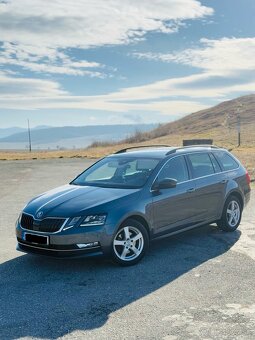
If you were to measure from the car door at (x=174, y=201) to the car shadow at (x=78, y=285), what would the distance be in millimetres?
442

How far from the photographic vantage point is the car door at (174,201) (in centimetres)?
668

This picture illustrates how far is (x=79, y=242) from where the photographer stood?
585 cm

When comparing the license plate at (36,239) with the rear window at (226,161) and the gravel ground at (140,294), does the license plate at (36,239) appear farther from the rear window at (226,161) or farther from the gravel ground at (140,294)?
the rear window at (226,161)

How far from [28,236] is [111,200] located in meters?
1.23

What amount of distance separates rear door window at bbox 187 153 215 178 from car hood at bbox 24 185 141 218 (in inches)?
59.8

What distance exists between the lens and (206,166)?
7957 millimetres

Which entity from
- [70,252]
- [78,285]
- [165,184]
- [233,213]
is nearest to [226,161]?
[233,213]

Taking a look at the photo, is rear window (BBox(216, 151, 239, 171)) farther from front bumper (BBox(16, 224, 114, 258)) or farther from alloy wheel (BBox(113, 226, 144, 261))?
front bumper (BBox(16, 224, 114, 258))

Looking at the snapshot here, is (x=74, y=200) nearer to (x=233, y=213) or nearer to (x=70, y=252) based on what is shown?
(x=70, y=252)

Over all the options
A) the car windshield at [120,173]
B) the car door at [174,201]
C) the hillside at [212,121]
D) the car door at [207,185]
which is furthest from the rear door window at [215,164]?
the hillside at [212,121]

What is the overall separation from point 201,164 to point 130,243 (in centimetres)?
231

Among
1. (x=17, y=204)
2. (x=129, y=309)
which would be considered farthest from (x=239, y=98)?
(x=129, y=309)

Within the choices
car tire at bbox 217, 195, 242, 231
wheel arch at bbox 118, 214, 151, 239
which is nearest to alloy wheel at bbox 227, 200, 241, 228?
car tire at bbox 217, 195, 242, 231

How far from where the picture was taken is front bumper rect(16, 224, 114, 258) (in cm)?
584
